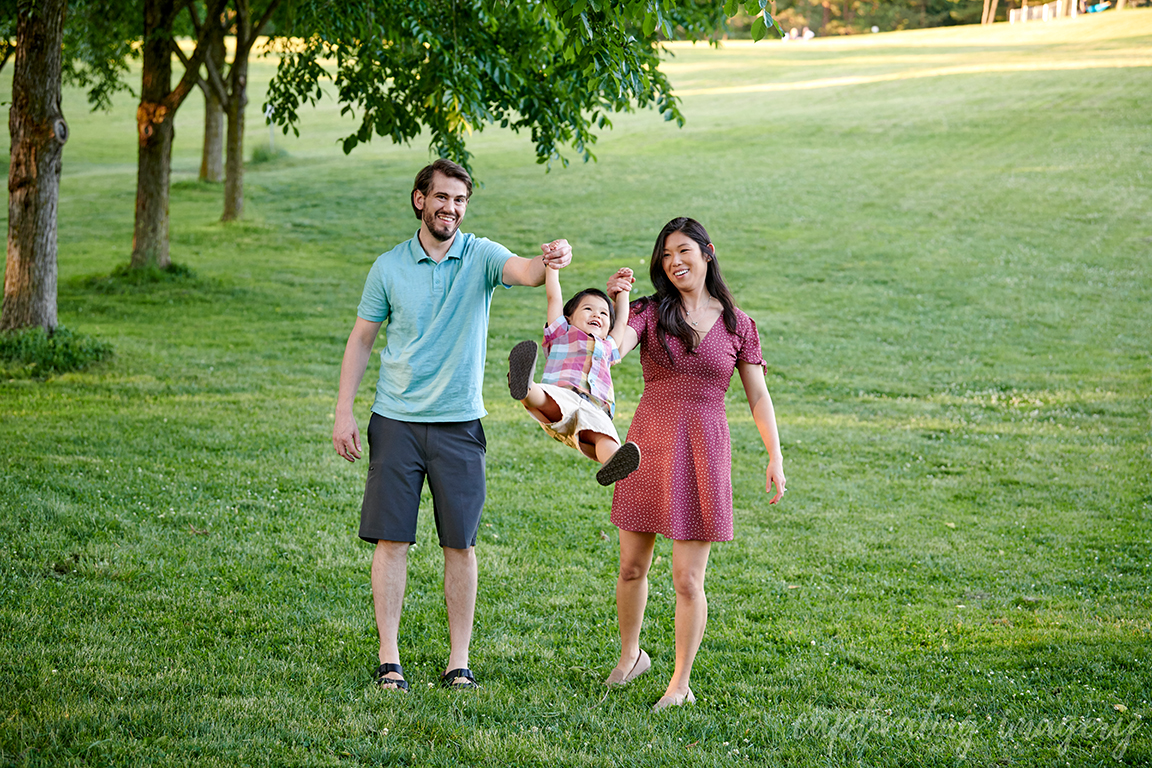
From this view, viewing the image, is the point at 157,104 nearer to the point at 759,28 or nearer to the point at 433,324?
the point at 433,324

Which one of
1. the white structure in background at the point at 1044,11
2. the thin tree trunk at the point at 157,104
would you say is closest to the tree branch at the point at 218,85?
the thin tree trunk at the point at 157,104

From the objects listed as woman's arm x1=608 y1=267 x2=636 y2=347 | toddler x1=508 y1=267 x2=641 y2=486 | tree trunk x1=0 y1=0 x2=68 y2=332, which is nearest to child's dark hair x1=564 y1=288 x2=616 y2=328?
toddler x1=508 y1=267 x2=641 y2=486

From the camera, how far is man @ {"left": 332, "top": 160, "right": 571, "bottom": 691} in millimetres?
4312

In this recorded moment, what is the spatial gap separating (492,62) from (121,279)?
8960 mm

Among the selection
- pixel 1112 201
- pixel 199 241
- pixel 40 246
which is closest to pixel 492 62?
pixel 40 246

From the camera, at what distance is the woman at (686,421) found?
4.32 meters

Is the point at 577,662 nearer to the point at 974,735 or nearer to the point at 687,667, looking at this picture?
the point at 687,667

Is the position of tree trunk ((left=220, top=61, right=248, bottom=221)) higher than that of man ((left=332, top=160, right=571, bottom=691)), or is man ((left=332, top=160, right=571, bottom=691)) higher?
tree trunk ((left=220, top=61, right=248, bottom=221))

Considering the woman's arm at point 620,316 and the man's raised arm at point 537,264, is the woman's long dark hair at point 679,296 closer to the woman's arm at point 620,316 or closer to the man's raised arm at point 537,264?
the woman's arm at point 620,316

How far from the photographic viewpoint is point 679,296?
4469 millimetres

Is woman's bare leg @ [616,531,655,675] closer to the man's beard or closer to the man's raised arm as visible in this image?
the man's raised arm

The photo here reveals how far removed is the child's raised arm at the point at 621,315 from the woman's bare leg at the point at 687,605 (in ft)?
3.17

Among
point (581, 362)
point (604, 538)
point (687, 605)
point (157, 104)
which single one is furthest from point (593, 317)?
point (157, 104)

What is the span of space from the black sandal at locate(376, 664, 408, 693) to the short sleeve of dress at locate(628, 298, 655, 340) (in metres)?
1.91
